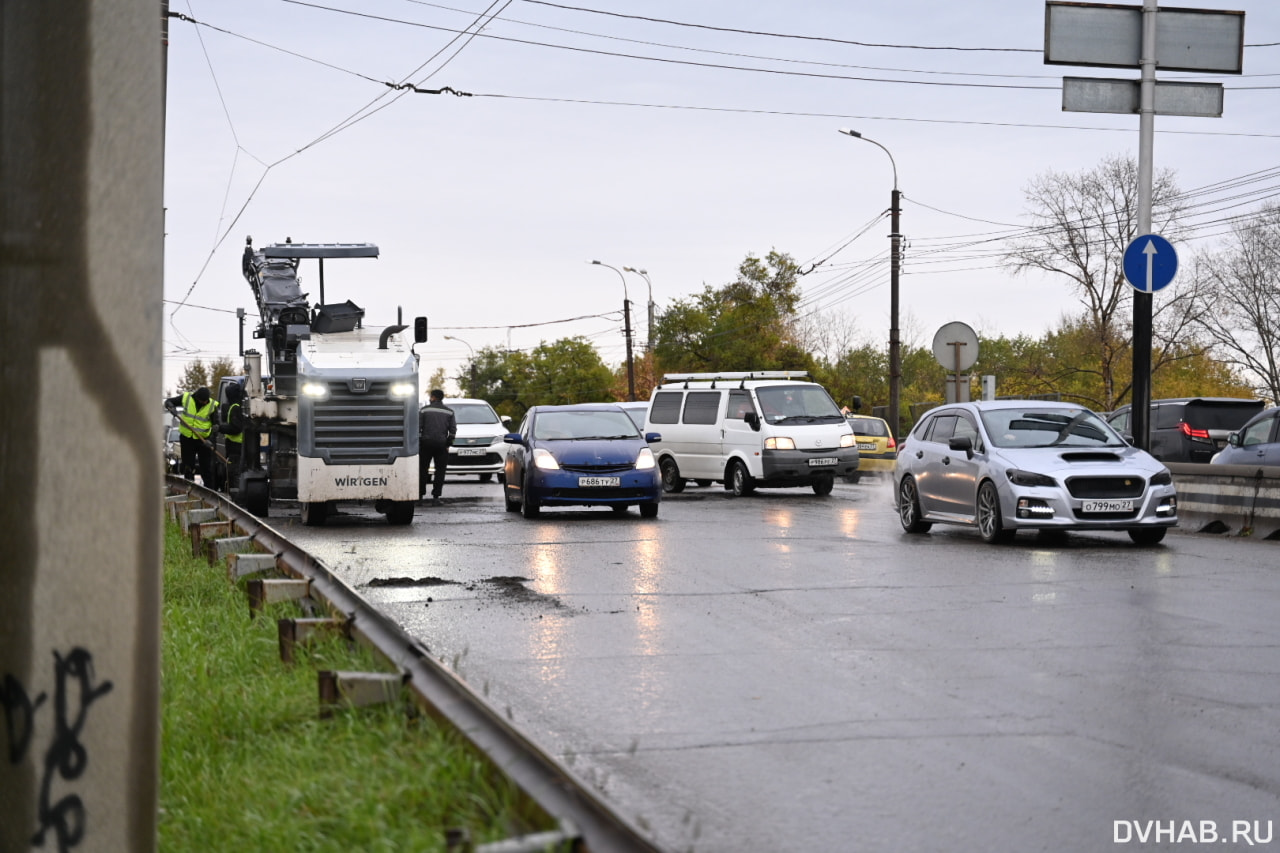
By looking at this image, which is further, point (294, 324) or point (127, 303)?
point (294, 324)

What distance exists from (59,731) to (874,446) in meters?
39.5

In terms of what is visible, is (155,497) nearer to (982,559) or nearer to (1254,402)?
(982,559)

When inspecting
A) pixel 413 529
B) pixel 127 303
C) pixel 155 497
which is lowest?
pixel 413 529

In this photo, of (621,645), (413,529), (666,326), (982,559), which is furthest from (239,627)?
(666,326)

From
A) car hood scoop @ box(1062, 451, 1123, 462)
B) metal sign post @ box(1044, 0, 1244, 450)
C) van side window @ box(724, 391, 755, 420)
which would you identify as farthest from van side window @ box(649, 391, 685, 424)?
car hood scoop @ box(1062, 451, 1123, 462)

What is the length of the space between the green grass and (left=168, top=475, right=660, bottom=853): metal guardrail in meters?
0.06

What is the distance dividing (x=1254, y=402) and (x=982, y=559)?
14.9 metres

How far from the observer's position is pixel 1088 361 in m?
76.8

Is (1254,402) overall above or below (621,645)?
above

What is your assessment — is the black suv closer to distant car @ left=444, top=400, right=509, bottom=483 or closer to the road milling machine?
distant car @ left=444, top=400, right=509, bottom=483

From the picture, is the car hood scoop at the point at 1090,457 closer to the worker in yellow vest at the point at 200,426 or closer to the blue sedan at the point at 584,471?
the blue sedan at the point at 584,471

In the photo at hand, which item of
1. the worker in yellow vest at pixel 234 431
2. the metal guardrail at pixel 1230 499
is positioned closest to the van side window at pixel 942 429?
the metal guardrail at pixel 1230 499

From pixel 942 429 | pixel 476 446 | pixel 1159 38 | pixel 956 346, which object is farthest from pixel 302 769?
pixel 476 446

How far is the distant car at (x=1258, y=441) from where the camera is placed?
66.9ft
